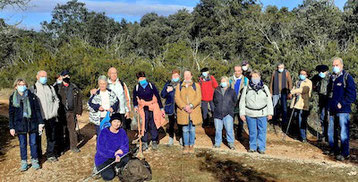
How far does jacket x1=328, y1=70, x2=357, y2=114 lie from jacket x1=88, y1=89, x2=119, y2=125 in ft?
14.5

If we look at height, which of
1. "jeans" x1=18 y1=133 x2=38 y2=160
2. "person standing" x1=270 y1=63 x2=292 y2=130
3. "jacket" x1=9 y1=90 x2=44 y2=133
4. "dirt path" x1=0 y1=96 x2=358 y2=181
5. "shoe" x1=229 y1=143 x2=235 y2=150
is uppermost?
"person standing" x1=270 y1=63 x2=292 y2=130

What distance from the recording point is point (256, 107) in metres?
6.45

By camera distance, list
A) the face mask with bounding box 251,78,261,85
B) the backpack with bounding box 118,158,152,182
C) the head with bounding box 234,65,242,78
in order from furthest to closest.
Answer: the head with bounding box 234,65,242,78
the face mask with bounding box 251,78,261,85
the backpack with bounding box 118,158,152,182

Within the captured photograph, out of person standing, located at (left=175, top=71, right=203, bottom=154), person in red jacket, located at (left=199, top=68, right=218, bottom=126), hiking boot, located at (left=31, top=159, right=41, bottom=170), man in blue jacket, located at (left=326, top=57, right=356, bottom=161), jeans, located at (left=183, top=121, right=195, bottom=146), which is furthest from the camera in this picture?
person in red jacket, located at (left=199, top=68, right=218, bottom=126)

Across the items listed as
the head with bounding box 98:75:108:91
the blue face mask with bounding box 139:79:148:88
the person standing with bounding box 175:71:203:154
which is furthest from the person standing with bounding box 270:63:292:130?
the head with bounding box 98:75:108:91

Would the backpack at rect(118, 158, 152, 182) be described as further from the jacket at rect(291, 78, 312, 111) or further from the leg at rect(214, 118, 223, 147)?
the jacket at rect(291, 78, 312, 111)

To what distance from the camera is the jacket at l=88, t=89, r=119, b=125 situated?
6082 millimetres

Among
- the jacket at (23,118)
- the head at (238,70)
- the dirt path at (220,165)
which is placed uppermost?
the head at (238,70)

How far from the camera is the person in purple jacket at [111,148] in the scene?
5277 millimetres

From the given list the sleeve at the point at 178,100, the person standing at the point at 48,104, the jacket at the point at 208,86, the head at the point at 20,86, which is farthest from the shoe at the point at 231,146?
the head at the point at 20,86

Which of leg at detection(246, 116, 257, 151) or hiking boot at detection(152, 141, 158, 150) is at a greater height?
leg at detection(246, 116, 257, 151)

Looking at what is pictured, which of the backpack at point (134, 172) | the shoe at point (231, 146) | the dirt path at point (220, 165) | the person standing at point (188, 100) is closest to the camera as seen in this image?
the backpack at point (134, 172)

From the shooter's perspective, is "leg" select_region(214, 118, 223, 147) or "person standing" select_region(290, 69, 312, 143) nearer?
"leg" select_region(214, 118, 223, 147)

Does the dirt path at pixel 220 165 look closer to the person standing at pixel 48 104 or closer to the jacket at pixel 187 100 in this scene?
the person standing at pixel 48 104
